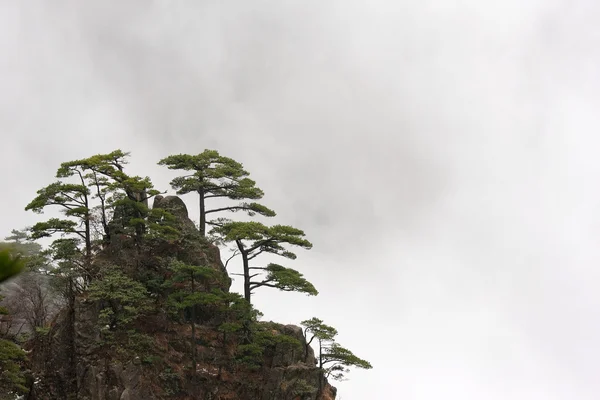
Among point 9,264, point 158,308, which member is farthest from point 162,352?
point 9,264

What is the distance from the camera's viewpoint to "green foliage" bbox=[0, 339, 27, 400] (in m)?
24.9

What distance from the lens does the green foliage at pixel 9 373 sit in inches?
979

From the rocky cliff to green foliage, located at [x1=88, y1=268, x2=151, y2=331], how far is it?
16cm

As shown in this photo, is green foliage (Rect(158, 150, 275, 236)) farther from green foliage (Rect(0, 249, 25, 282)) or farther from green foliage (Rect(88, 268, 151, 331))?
green foliage (Rect(0, 249, 25, 282))

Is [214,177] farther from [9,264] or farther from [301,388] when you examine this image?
[9,264]

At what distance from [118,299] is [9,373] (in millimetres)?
6756

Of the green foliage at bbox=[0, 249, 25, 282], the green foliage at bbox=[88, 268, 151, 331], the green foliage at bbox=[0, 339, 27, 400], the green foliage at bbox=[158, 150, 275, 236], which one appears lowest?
the green foliage at bbox=[0, 249, 25, 282]

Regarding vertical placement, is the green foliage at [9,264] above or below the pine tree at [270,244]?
below

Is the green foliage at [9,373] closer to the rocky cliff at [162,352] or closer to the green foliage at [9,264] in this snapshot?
the rocky cliff at [162,352]

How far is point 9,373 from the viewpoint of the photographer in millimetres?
24734

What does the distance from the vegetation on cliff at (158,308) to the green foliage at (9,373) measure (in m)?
0.26

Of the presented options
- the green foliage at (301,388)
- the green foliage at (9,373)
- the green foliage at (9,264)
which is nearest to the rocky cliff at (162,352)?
the green foliage at (301,388)

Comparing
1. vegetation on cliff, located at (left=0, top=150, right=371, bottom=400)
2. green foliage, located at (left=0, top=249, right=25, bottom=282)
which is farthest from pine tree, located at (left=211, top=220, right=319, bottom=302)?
green foliage, located at (left=0, top=249, right=25, bottom=282)

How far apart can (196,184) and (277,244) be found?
7.35 meters
